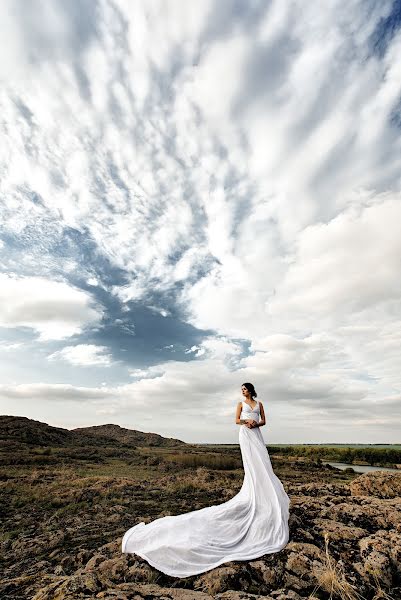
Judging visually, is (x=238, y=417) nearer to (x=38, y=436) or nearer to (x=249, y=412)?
(x=249, y=412)

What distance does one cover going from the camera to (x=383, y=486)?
36.8ft

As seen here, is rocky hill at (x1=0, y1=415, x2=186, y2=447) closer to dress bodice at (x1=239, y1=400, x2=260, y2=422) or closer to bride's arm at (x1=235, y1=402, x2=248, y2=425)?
bride's arm at (x1=235, y1=402, x2=248, y2=425)

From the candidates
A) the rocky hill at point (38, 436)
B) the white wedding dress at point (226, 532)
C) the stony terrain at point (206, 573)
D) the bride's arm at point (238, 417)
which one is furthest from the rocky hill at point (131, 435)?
the white wedding dress at point (226, 532)

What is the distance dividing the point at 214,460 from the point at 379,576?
3487cm

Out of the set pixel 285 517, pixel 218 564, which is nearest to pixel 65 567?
pixel 218 564

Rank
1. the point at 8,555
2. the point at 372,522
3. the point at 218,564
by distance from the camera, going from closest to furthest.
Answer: the point at 218,564 < the point at 372,522 < the point at 8,555

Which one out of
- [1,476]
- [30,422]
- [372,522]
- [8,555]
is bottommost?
[8,555]

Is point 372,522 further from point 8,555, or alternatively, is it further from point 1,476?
point 1,476

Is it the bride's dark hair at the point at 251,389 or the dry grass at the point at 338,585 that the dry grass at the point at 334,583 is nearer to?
the dry grass at the point at 338,585

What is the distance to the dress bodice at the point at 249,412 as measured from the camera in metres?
8.98

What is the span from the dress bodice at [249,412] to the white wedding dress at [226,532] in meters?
0.62

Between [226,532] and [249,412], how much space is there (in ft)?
9.37

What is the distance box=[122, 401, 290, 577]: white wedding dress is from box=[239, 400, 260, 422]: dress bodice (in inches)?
24.6

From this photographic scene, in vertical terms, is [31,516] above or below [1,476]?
below
